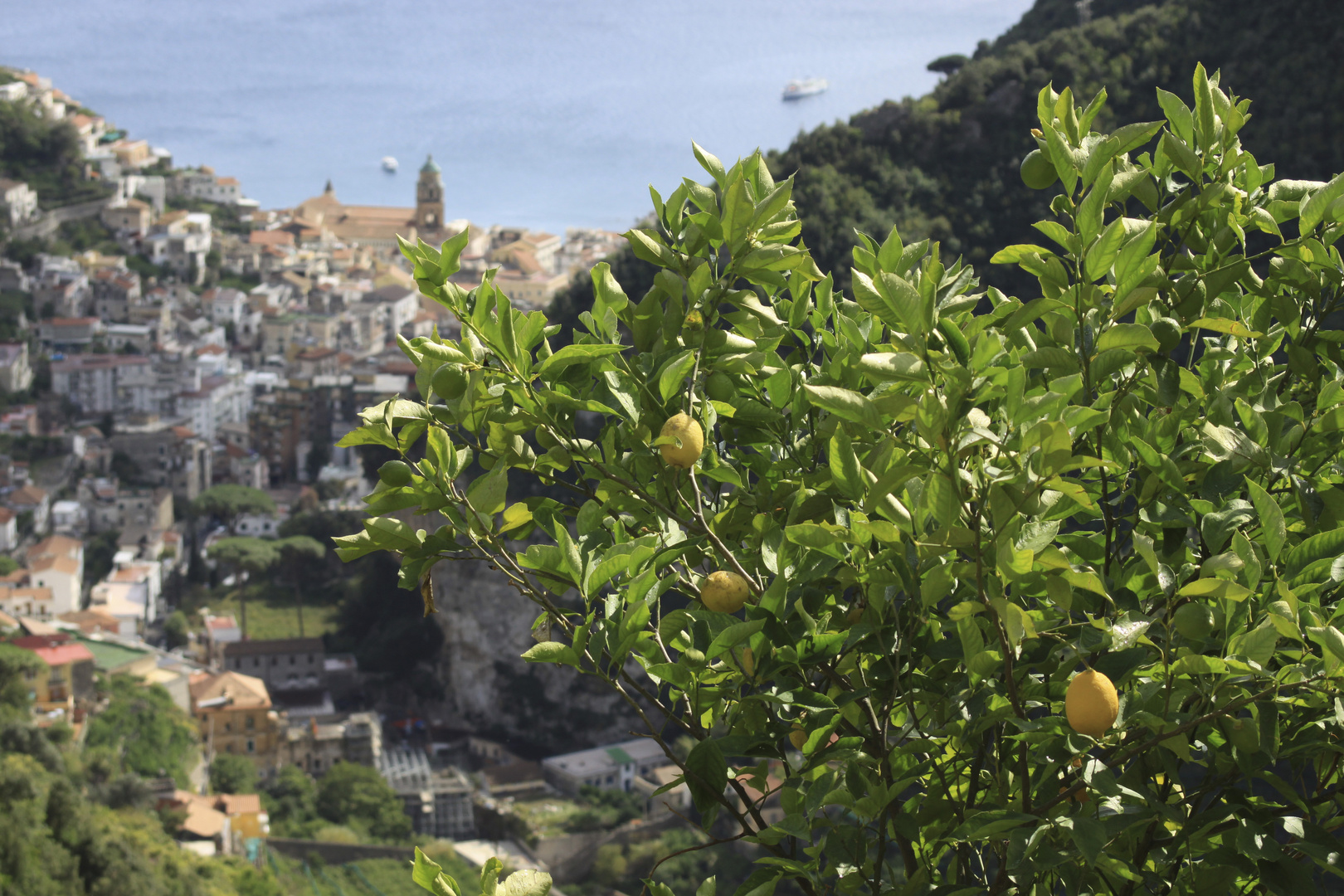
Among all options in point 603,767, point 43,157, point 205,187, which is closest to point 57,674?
point 603,767

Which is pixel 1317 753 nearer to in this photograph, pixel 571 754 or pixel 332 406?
pixel 571 754

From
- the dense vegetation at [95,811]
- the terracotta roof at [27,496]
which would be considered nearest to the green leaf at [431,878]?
the dense vegetation at [95,811]

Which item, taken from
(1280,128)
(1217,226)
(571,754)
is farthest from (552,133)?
(1217,226)

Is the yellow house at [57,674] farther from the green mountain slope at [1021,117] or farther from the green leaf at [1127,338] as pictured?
the green leaf at [1127,338]

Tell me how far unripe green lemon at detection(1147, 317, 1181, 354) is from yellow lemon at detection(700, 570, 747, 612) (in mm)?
346

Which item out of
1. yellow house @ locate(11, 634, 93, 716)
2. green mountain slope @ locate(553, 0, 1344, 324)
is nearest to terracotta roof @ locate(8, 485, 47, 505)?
yellow house @ locate(11, 634, 93, 716)

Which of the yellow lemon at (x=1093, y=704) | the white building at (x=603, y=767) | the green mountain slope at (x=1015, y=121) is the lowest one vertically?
the white building at (x=603, y=767)

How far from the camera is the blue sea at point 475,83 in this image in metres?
37.0

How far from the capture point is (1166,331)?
2.69 ft

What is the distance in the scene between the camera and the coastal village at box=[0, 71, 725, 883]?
52.9 feet

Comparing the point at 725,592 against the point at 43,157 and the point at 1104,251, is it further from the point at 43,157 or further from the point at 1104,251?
the point at 43,157

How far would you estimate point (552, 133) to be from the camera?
40281mm

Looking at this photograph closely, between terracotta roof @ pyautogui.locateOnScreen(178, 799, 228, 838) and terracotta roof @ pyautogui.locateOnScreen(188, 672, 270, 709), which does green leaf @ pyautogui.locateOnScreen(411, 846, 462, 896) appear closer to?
terracotta roof @ pyautogui.locateOnScreen(178, 799, 228, 838)

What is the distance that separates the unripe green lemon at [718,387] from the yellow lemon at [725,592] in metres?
0.14
